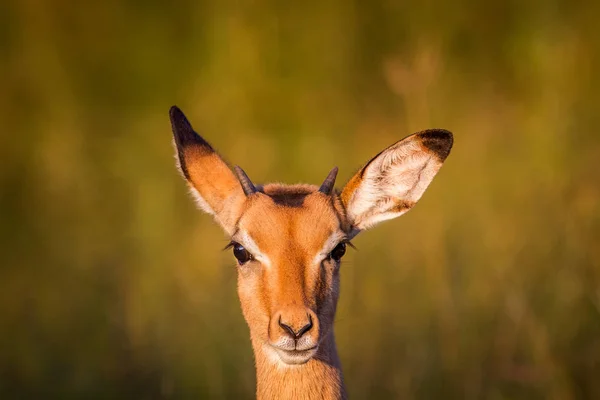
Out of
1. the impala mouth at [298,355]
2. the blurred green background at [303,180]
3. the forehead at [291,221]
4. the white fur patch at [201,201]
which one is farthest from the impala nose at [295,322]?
the blurred green background at [303,180]

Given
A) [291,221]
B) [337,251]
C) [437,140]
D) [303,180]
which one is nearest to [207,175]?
[291,221]

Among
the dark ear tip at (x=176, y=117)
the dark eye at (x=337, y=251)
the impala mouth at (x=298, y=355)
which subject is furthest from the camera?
the dark ear tip at (x=176, y=117)

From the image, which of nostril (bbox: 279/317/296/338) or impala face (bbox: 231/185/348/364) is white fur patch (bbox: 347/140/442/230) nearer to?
impala face (bbox: 231/185/348/364)

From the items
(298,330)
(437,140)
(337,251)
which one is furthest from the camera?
(437,140)

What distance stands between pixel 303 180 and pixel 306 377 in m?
5.17

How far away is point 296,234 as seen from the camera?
5.47 metres

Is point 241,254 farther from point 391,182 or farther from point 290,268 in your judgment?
point 391,182

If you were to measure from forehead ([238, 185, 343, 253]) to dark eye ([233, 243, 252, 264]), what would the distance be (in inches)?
4.0

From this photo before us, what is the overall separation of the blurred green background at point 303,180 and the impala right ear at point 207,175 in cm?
123

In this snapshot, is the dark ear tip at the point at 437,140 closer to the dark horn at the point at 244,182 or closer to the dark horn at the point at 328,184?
the dark horn at the point at 328,184

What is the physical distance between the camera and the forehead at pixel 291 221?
17.9 ft

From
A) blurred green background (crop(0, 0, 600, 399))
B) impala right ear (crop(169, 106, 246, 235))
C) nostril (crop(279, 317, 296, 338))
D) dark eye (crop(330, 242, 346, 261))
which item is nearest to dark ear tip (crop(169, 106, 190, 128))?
impala right ear (crop(169, 106, 246, 235))

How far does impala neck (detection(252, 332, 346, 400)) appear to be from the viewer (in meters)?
5.48

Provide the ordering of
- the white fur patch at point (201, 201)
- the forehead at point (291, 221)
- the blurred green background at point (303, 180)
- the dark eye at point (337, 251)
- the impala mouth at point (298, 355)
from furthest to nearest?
the blurred green background at point (303, 180), the white fur patch at point (201, 201), the dark eye at point (337, 251), the forehead at point (291, 221), the impala mouth at point (298, 355)
